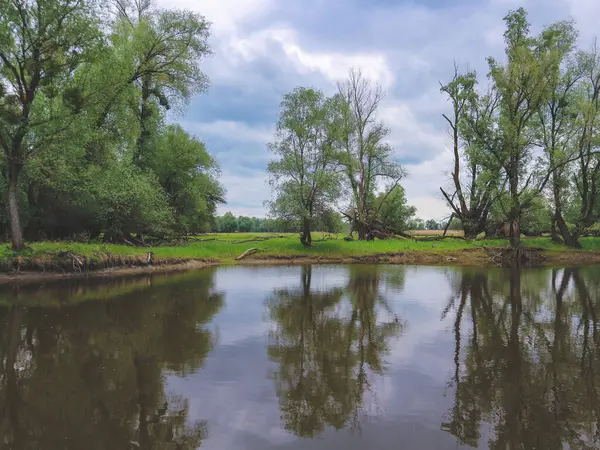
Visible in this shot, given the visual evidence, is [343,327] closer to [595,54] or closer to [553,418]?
[553,418]

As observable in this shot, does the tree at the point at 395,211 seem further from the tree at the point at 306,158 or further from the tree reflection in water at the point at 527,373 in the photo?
the tree reflection in water at the point at 527,373

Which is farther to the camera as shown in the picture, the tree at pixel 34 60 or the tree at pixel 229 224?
the tree at pixel 229 224

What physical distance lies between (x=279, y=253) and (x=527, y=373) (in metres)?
28.6

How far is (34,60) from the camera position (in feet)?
68.7

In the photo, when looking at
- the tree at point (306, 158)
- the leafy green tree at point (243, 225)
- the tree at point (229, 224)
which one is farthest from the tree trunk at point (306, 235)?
the leafy green tree at point (243, 225)

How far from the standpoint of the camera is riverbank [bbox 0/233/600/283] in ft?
75.0

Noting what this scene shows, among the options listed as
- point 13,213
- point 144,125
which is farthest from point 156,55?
point 13,213

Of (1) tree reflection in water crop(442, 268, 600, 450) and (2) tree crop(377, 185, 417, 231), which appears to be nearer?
(1) tree reflection in water crop(442, 268, 600, 450)

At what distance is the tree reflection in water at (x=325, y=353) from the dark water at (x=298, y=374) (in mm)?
40

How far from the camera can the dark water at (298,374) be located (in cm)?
519

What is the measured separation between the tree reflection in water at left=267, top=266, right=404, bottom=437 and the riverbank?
43.7ft

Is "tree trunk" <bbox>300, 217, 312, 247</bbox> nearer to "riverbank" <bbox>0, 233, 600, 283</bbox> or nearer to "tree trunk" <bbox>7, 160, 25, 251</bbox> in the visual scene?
"riverbank" <bbox>0, 233, 600, 283</bbox>

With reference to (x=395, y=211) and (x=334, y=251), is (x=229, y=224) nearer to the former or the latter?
(x=395, y=211)

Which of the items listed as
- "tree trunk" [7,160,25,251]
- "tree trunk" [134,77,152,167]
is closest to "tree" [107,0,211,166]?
"tree trunk" [134,77,152,167]
